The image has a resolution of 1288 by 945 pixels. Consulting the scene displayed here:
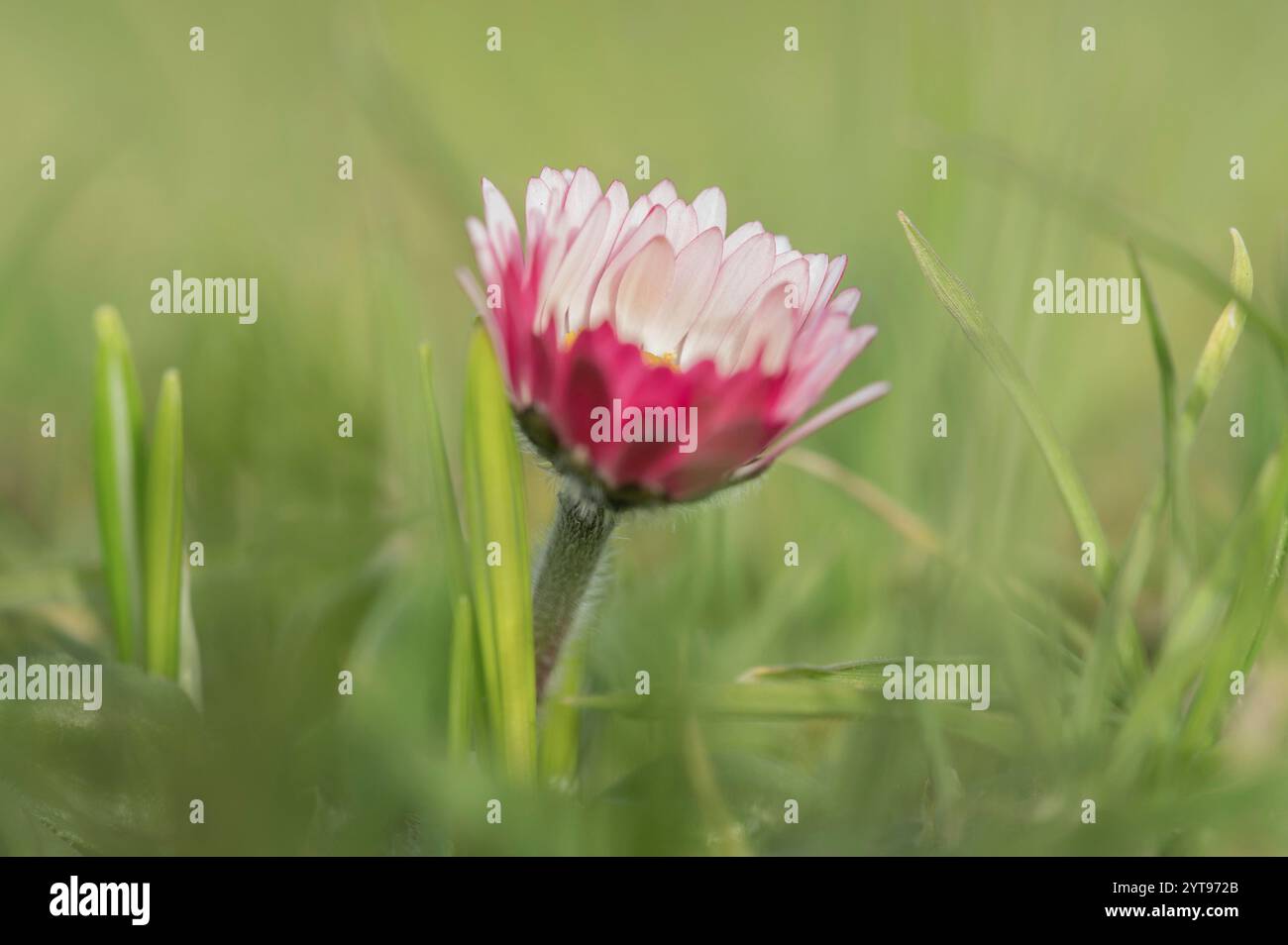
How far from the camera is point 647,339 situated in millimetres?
1022

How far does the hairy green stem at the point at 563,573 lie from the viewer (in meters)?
1.06

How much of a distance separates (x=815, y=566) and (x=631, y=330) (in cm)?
66

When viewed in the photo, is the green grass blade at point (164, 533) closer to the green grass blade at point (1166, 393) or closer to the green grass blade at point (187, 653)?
the green grass blade at point (187, 653)

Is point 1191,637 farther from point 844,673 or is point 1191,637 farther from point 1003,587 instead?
point 844,673

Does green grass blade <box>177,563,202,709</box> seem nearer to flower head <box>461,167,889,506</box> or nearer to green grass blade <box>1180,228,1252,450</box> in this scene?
flower head <box>461,167,889,506</box>

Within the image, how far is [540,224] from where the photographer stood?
3.21ft

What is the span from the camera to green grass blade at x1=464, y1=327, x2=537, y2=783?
1.04m

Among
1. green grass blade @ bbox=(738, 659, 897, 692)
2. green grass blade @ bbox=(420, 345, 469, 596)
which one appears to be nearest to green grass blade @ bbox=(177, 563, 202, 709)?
green grass blade @ bbox=(420, 345, 469, 596)

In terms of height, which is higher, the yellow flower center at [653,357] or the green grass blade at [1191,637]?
the yellow flower center at [653,357]

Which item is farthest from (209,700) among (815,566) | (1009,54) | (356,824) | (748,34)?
(748,34)


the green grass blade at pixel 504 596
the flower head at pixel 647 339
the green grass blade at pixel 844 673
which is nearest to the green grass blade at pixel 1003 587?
the green grass blade at pixel 844 673

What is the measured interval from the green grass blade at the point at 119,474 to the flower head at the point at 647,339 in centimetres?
42

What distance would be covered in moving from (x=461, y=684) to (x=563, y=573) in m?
0.14

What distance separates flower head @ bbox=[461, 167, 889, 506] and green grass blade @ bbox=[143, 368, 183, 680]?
14.1 inches
